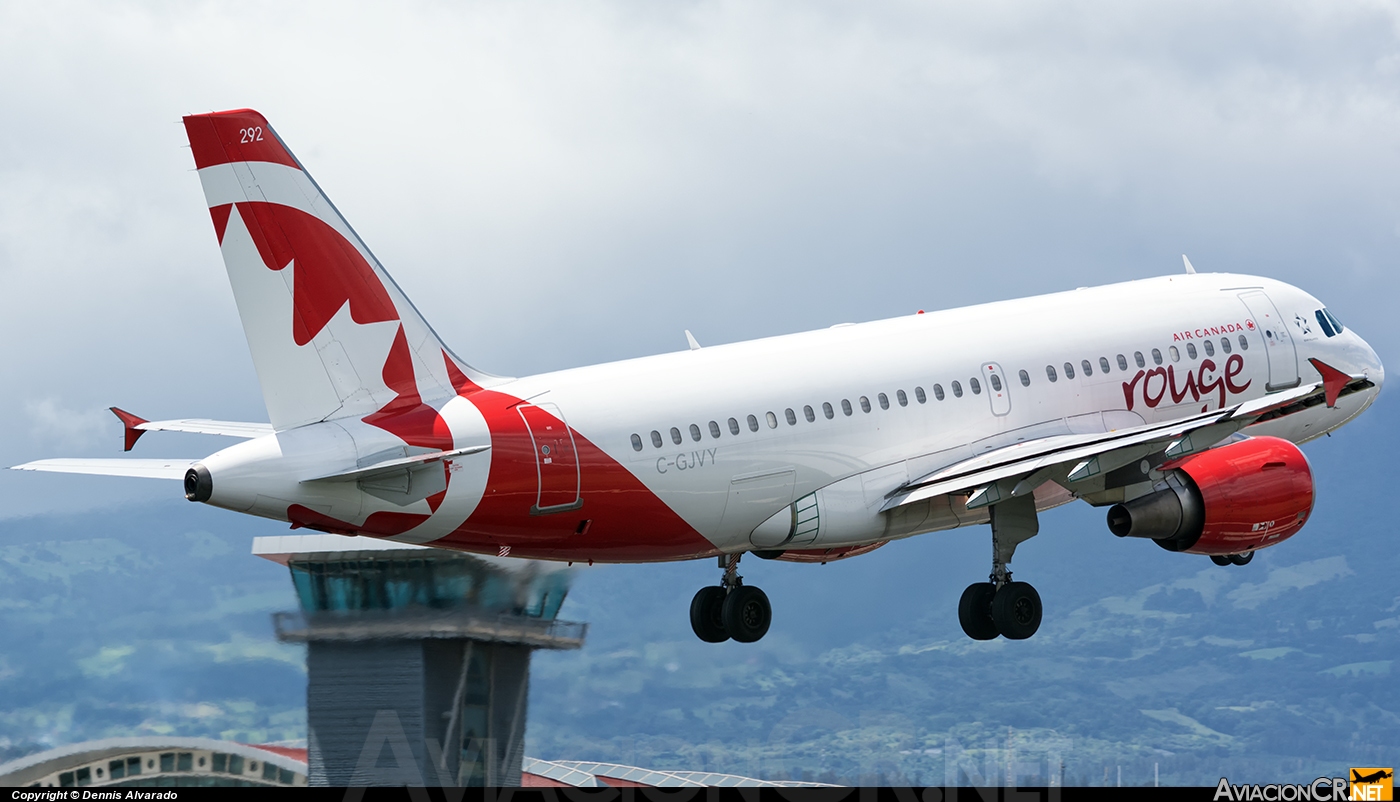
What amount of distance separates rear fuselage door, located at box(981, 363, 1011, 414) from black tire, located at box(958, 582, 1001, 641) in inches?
138

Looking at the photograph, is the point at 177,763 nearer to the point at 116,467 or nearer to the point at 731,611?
the point at 731,611

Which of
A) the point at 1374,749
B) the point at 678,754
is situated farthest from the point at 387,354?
the point at 1374,749

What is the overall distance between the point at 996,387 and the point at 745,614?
22.4ft

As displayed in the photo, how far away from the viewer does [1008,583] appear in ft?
116

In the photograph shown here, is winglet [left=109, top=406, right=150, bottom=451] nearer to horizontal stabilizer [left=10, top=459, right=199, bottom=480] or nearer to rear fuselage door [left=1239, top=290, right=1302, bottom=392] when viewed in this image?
horizontal stabilizer [left=10, top=459, right=199, bottom=480]

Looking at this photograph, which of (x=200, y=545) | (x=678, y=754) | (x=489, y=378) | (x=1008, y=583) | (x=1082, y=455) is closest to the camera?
(x=489, y=378)

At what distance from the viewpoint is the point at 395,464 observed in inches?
1116

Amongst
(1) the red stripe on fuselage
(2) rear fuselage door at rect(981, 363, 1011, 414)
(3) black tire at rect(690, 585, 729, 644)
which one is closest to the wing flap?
A: (2) rear fuselage door at rect(981, 363, 1011, 414)

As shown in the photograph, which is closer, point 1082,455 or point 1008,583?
point 1082,455

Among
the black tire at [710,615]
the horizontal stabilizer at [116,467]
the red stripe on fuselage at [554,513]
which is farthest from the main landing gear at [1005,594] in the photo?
the horizontal stabilizer at [116,467]

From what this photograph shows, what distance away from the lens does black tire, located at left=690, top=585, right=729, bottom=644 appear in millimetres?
36906

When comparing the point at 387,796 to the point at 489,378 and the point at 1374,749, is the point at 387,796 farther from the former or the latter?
the point at 1374,749

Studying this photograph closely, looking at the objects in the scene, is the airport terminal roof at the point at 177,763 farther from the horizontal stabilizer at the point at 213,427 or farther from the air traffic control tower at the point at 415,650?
the horizontal stabilizer at the point at 213,427

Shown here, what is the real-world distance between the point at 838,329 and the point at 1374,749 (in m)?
155
